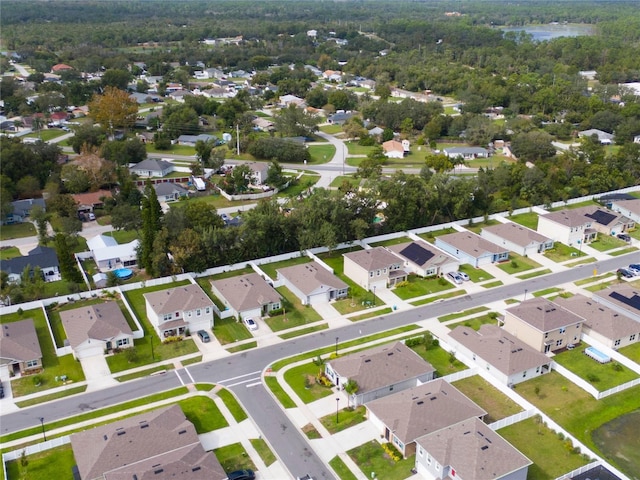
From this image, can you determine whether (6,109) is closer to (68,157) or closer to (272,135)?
(68,157)

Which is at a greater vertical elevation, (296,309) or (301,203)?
(301,203)

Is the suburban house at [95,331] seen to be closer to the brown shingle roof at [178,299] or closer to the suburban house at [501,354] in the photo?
the brown shingle roof at [178,299]

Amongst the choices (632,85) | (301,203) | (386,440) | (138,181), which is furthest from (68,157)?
(632,85)

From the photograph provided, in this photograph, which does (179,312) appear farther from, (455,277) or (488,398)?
(455,277)

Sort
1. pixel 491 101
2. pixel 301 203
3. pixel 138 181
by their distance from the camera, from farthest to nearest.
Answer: pixel 491 101 → pixel 138 181 → pixel 301 203

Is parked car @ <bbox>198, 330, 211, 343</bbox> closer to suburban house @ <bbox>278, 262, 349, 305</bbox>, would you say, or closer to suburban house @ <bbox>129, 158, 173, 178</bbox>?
suburban house @ <bbox>278, 262, 349, 305</bbox>

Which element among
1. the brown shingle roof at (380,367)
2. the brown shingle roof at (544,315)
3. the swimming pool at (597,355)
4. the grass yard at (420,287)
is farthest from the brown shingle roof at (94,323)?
the swimming pool at (597,355)

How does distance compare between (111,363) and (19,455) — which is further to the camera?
(111,363)
